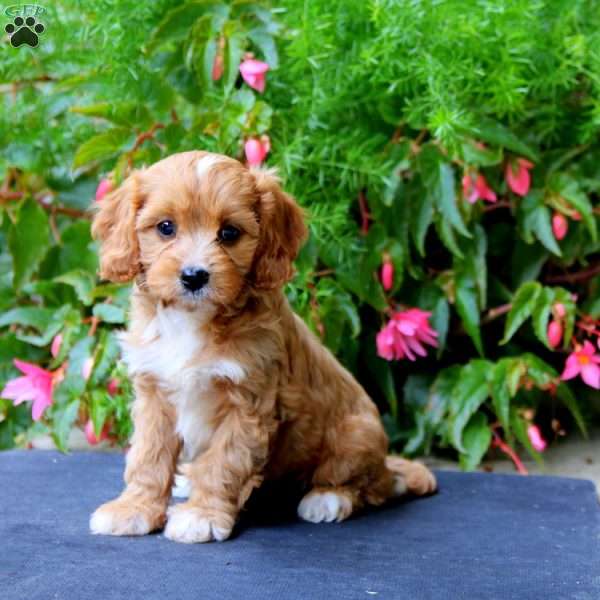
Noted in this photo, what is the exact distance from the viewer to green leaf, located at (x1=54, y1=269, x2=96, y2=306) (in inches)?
219

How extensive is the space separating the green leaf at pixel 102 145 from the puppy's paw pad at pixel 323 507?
2.37 meters

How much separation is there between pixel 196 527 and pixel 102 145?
8.42 feet

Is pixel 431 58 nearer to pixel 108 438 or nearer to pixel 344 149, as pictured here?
pixel 344 149

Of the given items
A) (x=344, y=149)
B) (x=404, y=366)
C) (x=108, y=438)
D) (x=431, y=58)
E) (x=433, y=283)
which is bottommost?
(x=108, y=438)

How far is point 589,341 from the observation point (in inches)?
227

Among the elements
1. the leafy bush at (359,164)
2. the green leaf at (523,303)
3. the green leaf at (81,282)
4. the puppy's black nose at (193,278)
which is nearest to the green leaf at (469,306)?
the leafy bush at (359,164)

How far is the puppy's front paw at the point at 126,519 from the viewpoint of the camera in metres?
3.75

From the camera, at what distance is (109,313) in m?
5.49

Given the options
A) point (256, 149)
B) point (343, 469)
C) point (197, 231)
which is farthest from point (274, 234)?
point (256, 149)

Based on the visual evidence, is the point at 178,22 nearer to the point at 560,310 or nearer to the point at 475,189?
the point at 475,189

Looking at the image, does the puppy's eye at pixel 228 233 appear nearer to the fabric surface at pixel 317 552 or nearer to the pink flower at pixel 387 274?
the fabric surface at pixel 317 552

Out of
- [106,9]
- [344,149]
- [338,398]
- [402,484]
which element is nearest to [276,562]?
[338,398]

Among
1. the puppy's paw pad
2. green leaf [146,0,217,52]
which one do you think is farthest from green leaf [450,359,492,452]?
green leaf [146,0,217,52]

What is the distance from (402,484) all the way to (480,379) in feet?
3.89
